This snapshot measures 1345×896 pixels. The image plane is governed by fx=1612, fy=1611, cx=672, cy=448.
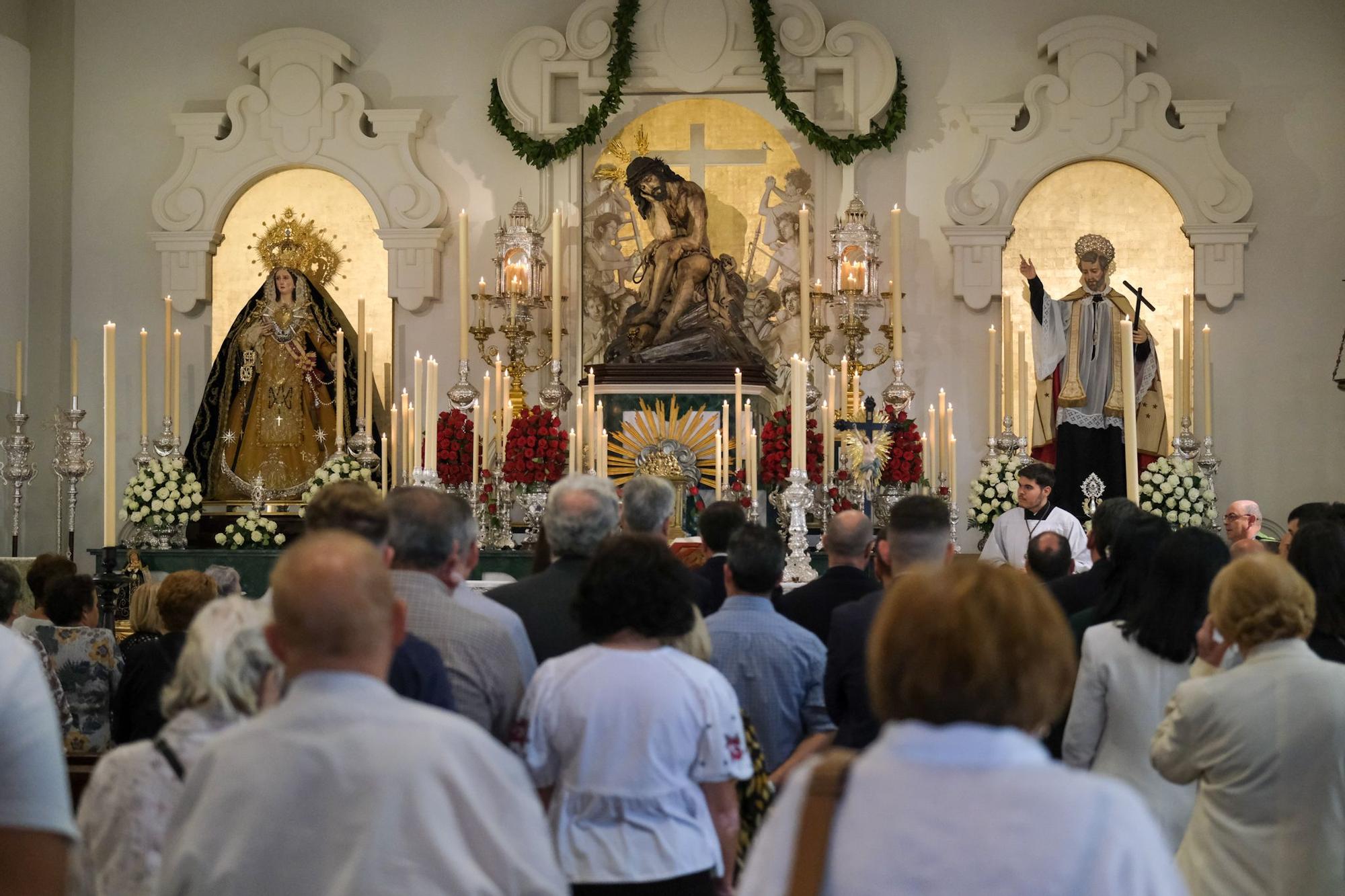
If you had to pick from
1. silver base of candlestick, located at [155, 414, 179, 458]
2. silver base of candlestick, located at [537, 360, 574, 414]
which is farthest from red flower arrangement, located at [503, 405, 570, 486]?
silver base of candlestick, located at [155, 414, 179, 458]

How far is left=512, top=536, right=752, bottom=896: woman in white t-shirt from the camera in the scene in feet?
10.5

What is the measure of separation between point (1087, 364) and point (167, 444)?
6.04m

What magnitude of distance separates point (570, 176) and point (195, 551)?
447 centimetres

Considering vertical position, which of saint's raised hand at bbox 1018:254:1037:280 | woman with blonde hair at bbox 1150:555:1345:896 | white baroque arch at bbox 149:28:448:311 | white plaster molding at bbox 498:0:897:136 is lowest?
woman with blonde hair at bbox 1150:555:1345:896

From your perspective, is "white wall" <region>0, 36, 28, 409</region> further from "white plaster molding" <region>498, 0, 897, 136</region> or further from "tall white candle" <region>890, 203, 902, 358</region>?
"tall white candle" <region>890, 203, 902, 358</region>

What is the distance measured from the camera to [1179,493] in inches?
367

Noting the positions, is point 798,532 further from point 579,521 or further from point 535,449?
point 579,521

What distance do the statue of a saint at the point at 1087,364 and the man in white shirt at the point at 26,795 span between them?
9049 mm

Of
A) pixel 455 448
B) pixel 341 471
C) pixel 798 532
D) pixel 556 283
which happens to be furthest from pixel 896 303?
pixel 341 471

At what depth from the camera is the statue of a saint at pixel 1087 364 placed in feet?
35.6

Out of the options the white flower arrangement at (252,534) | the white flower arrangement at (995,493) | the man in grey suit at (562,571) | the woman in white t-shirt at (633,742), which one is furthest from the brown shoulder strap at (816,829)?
the white flower arrangement at (252,534)

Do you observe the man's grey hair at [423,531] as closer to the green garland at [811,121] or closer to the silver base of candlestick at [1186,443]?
the silver base of candlestick at [1186,443]

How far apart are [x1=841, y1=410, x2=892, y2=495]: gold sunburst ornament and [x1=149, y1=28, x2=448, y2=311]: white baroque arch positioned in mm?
5235

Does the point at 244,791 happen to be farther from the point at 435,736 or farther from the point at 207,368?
the point at 207,368
